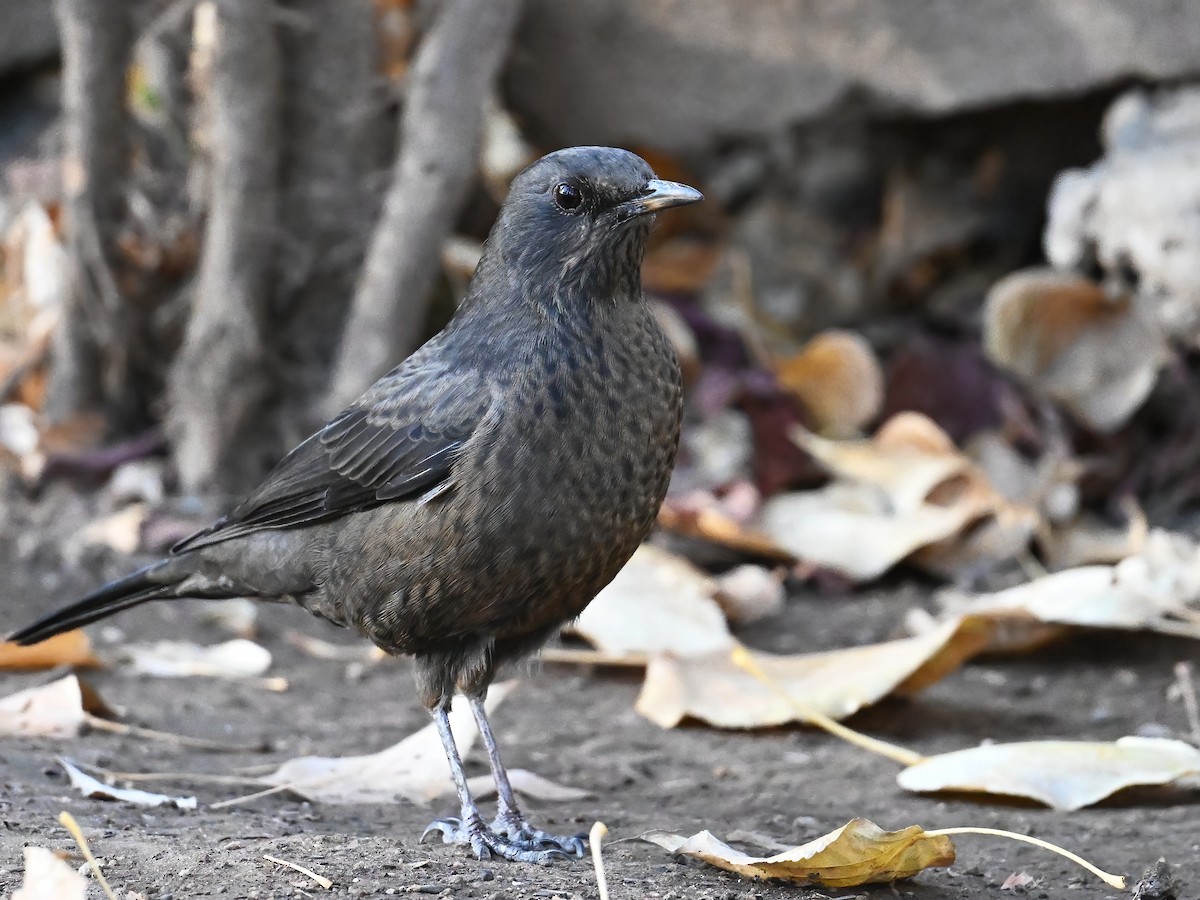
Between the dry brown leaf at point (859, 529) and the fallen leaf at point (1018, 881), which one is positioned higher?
the dry brown leaf at point (859, 529)

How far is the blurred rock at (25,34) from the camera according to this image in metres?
7.02

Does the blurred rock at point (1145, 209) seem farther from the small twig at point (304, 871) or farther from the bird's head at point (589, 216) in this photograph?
the small twig at point (304, 871)

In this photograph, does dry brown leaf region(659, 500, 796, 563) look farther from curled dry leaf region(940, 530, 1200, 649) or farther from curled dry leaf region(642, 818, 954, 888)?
curled dry leaf region(642, 818, 954, 888)

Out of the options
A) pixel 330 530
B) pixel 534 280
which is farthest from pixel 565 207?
pixel 330 530

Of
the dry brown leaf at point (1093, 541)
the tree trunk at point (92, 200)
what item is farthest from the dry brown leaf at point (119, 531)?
the dry brown leaf at point (1093, 541)

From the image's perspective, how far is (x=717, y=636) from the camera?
13.8ft

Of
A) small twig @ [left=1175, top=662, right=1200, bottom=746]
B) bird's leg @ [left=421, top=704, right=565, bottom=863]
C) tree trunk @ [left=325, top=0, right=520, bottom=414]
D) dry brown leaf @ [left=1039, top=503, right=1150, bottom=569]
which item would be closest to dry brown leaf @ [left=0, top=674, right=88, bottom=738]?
bird's leg @ [left=421, top=704, right=565, bottom=863]

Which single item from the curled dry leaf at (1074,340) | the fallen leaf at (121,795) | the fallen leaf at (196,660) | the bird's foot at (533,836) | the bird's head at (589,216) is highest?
the bird's head at (589,216)

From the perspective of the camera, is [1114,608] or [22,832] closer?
[22,832]

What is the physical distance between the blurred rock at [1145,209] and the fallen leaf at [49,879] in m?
4.13

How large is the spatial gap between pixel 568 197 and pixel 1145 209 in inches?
102

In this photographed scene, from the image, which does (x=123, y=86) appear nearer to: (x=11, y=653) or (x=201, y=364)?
(x=201, y=364)

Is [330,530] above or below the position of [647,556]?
above

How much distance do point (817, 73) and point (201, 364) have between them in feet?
8.19
